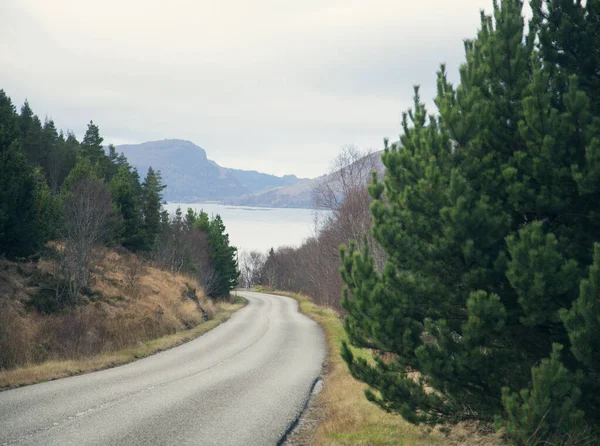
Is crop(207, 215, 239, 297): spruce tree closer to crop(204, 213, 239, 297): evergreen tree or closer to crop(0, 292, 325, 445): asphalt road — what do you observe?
crop(204, 213, 239, 297): evergreen tree

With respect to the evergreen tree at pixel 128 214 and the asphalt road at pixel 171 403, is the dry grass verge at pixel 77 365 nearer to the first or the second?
the asphalt road at pixel 171 403

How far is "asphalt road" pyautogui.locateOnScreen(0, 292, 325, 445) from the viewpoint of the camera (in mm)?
8578

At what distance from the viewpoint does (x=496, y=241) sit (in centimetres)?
580

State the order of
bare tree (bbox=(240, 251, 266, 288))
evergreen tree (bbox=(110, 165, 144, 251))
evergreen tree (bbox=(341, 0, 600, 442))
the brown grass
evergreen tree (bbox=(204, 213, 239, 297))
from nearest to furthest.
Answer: evergreen tree (bbox=(341, 0, 600, 442)) < the brown grass < evergreen tree (bbox=(110, 165, 144, 251)) < evergreen tree (bbox=(204, 213, 239, 297)) < bare tree (bbox=(240, 251, 266, 288))

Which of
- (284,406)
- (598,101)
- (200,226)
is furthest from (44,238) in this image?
(200,226)

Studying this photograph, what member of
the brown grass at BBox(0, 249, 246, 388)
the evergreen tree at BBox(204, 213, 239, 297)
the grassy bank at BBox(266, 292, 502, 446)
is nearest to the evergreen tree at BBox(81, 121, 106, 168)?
the evergreen tree at BBox(204, 213, 239, 297)

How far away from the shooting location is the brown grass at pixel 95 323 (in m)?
14.8

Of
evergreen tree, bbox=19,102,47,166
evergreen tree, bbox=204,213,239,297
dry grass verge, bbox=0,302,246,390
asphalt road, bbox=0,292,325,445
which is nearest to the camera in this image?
asphalt road, bbox=0,292,325,445

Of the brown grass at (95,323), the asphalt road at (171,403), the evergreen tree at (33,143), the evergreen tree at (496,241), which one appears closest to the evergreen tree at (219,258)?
the evergreen tree at (33,143)

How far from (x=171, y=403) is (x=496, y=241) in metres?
8.23

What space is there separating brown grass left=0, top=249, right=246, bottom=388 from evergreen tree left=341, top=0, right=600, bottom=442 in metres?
10.5

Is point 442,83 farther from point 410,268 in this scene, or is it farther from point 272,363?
point 272,363

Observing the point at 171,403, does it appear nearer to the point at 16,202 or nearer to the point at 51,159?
the point at 16,202

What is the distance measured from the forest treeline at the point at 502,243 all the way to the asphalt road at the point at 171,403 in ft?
12.9
